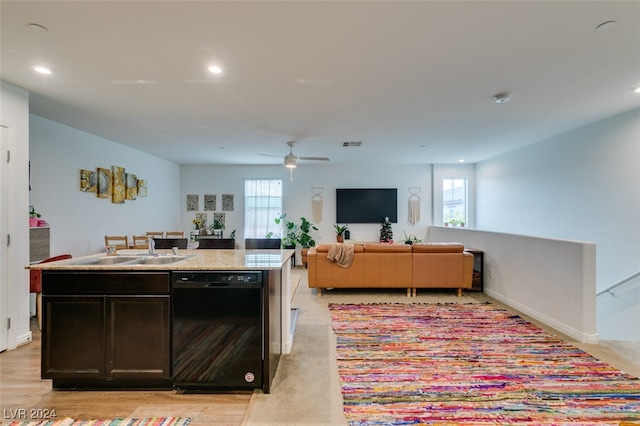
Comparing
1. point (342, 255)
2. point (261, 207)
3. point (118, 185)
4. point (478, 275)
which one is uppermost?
point (118, 185)

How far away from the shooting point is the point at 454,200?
7.83 m

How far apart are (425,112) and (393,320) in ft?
8.92

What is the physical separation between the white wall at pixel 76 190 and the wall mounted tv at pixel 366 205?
4.67 m

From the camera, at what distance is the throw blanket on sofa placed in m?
4.48

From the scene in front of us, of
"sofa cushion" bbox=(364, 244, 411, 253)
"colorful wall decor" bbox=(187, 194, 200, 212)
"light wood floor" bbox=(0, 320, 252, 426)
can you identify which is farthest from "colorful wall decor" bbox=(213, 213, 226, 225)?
"light wood floor" bbox=(0, 320, 252, 426)

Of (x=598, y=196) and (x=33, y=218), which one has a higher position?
(x=598, y=196)

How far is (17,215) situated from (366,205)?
650 cm

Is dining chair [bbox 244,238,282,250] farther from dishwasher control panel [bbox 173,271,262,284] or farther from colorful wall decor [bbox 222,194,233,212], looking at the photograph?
colorful wall decor [bbox 222,194,233,212]

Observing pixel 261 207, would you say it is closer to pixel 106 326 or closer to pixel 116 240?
pixel 116 240

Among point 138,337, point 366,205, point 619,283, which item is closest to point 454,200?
point 366,205

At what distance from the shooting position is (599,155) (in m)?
4.34

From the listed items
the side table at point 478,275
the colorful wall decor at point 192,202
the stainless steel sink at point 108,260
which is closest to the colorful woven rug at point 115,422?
the stainless steel sink at point 108,260

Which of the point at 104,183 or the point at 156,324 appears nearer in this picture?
the point at 156,324

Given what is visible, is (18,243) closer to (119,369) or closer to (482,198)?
(119,369)
